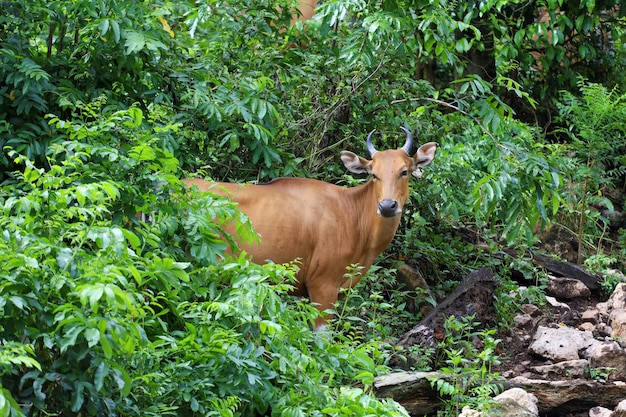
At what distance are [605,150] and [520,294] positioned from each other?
258cm

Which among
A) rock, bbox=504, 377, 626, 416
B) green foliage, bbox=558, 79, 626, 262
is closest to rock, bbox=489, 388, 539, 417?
rock, bbox=504, 377, 626, 416

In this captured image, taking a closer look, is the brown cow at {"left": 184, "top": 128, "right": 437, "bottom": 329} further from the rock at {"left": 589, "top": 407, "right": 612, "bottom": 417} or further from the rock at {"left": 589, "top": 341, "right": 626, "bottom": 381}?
the rock at {"left": 589, "top": 407, "right": 612, "bottom": 417}

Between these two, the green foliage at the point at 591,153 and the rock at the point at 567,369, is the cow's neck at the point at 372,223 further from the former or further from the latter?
the green foliage at the point at 591,153

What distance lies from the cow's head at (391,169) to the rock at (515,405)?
1.91 metres

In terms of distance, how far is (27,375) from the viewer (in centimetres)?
432

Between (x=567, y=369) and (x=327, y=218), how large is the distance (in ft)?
7.36

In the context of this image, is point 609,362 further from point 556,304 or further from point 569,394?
point 556,304

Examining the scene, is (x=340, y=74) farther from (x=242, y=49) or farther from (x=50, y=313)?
(x=50, y=313)

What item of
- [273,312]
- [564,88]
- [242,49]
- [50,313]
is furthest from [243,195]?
[564,88]

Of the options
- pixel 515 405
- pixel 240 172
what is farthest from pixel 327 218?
pixel 515 405

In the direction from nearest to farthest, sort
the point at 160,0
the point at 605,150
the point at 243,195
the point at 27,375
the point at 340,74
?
the point at 27,375 → the point at 243,195 → the point at 160,0 → the point at 340,74 → the point at 605,150

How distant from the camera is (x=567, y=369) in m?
7.60

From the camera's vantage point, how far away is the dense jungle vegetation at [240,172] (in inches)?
181

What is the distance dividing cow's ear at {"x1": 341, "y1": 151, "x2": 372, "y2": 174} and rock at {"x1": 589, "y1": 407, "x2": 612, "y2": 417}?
2.64m
